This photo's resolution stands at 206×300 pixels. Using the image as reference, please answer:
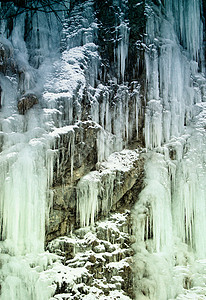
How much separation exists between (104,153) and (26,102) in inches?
87.1

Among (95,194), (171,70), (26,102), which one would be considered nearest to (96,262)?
(95,194)

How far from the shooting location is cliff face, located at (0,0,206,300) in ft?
21.3

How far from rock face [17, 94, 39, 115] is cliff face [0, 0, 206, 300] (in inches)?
1.1

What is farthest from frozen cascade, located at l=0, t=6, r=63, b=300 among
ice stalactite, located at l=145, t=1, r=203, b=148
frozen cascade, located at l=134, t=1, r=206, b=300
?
ice stalactite, located at l=145, t=1, r=203, b=148

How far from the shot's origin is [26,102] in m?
7.25

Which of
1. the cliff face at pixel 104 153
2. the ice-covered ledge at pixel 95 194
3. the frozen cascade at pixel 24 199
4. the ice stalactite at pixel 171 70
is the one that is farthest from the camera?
the ice stalactite at pixel 171 70

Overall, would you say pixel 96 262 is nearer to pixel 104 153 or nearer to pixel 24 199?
pixel 24 199

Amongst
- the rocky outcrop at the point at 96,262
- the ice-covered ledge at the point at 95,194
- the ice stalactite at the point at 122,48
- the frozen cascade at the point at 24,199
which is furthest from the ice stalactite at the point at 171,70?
the frozen cascade at the point at 24,199

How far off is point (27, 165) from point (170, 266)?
392cm

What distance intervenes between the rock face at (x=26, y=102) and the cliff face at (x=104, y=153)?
27mm

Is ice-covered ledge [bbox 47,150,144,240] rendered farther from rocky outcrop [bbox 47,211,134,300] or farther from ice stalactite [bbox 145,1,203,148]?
ice stalactite [bbox 145,1,203,148]

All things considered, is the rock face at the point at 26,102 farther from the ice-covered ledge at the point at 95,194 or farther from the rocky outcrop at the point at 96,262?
the rocky outcrop at the point at 96,262

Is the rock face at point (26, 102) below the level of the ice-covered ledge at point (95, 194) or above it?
above

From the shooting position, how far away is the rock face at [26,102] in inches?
283
